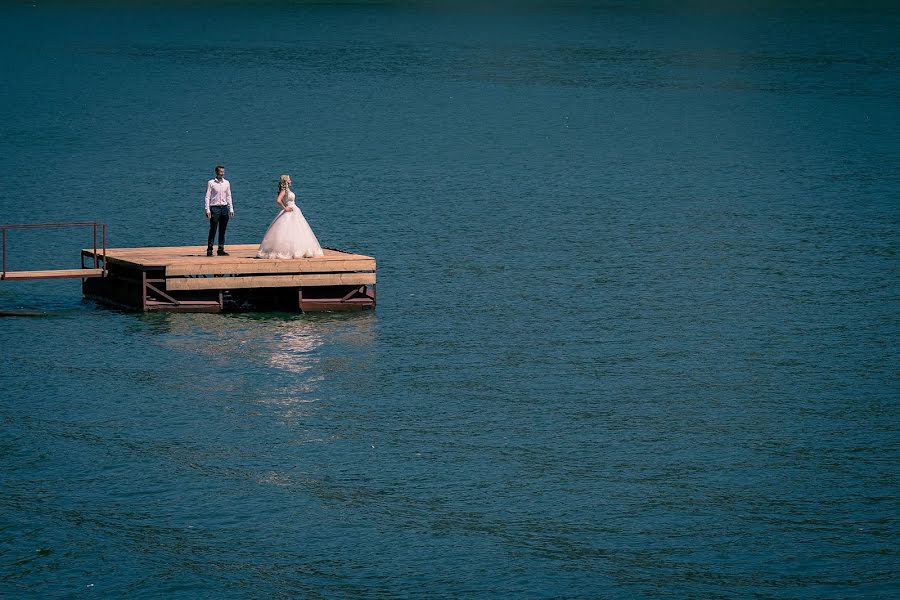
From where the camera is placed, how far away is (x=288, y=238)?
33.2m

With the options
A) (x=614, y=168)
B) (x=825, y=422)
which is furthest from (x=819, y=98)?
(x=825, y=422)

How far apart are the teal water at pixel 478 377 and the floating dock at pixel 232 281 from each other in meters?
0.56

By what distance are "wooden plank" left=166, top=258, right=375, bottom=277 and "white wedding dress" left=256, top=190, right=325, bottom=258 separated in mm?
339

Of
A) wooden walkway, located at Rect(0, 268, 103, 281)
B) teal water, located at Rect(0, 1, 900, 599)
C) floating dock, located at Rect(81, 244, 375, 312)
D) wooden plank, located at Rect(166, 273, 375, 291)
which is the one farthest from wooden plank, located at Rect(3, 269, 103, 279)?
wooden plank, located at Rect(166, 273, 375, 291)

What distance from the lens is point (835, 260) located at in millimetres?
44125

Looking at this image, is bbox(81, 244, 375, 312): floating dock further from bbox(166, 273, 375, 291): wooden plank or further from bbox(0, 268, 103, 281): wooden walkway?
bbox(0, 268, 103, 281): wooden walkway

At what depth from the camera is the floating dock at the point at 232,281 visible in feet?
107

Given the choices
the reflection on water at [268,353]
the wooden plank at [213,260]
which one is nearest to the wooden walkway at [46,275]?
the wooden plank at [213,260]

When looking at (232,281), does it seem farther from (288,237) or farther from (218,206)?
(218,206)

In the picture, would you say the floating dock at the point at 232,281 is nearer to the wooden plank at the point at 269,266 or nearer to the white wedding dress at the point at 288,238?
the wooden plank at the point at 269,266

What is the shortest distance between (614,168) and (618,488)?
44523 mm

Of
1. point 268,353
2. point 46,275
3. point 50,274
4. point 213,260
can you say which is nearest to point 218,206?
point 213,260

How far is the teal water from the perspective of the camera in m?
20.1

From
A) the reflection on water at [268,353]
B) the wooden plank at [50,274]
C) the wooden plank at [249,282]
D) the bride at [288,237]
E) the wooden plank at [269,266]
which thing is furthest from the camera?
the bride at [288,237]
